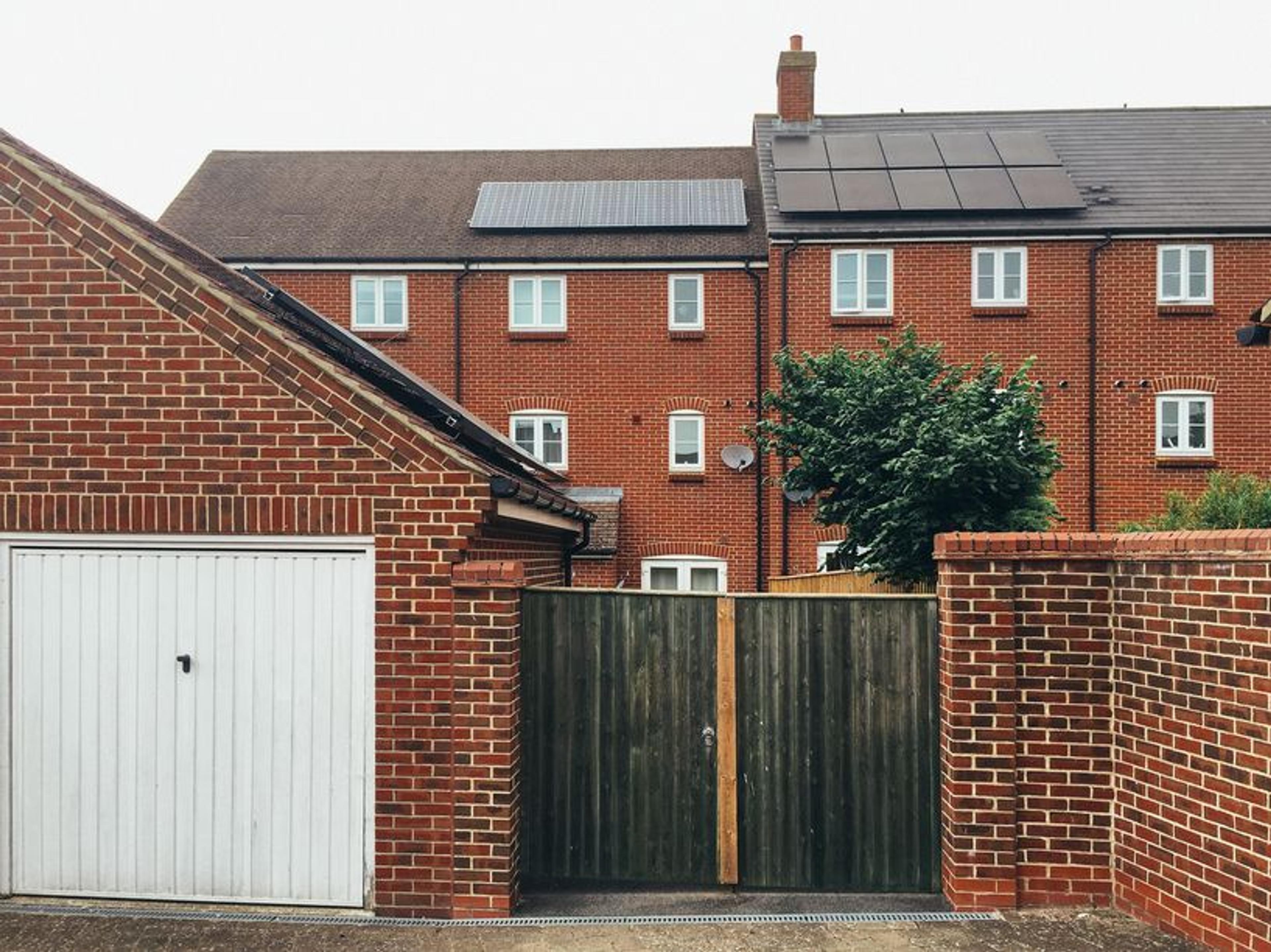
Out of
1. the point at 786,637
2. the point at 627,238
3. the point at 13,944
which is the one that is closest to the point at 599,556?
the point at 627,238

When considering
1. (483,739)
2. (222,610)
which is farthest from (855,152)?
(222,610)

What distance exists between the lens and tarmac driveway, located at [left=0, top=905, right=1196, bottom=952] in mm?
4797

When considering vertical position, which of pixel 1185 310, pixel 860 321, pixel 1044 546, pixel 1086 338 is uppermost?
pixel 1185 310

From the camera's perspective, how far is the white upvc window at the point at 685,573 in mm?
17500

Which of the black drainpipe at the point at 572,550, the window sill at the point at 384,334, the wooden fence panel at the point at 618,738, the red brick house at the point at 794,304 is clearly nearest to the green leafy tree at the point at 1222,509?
the red brick house at the point at 794,304

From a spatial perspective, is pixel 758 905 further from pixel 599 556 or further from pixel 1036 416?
pixel 599 556

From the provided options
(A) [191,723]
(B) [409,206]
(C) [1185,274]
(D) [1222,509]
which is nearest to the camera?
(A) [191,723]

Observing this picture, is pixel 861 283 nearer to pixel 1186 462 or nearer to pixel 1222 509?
pixel 1186 462

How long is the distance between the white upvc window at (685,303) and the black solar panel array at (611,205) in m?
1.28

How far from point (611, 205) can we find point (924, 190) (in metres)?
6.64

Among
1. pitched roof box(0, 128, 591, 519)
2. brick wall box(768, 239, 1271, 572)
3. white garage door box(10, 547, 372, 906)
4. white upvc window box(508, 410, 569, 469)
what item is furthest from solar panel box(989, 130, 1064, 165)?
white garage door box(10, 547, 372, 906)

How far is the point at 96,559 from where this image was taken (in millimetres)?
5480

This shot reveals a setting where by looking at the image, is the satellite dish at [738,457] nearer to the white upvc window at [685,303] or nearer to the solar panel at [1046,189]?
the white upvc window at [685,303]

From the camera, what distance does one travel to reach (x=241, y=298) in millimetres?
6148
